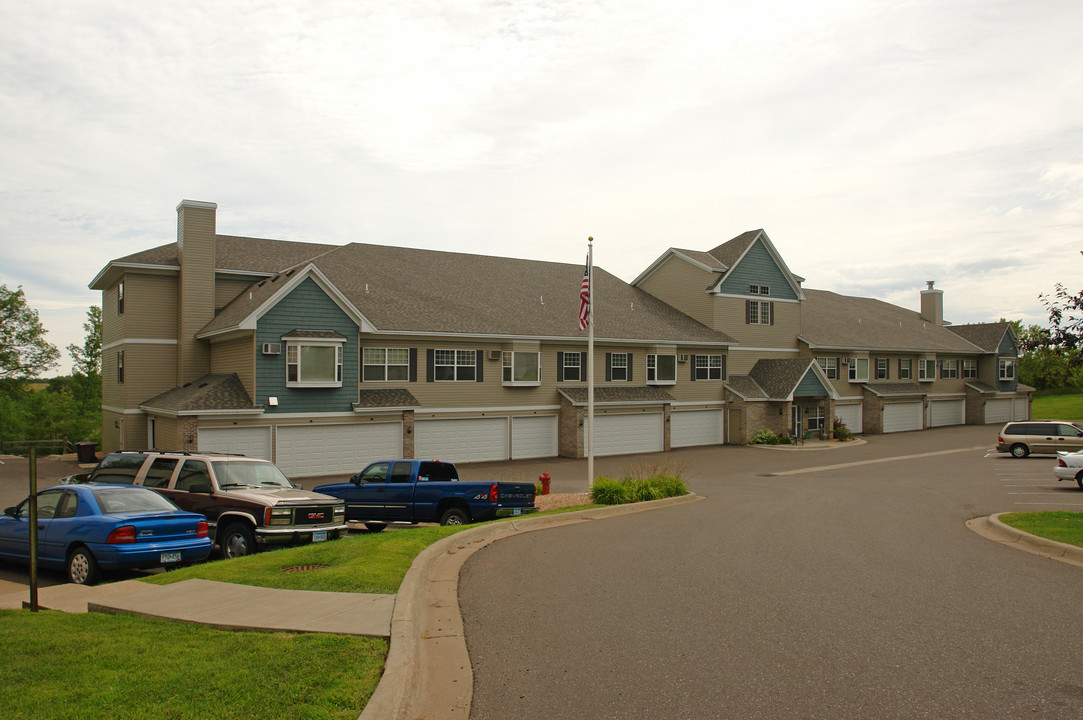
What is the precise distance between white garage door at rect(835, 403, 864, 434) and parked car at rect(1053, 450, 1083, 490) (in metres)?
25.4

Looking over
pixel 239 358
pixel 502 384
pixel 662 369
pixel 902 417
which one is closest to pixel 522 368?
pixel 502 384

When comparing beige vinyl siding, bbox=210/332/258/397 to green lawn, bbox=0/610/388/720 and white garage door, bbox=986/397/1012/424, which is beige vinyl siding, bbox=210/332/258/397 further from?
white garage door, bbox=986/397/1012/424

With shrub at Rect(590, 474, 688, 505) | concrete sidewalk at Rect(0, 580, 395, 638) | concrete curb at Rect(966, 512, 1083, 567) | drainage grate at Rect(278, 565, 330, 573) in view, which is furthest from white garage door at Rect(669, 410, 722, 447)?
concrete sidewalk at Rect(0, 580, 395, 638)

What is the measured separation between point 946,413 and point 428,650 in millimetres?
58236

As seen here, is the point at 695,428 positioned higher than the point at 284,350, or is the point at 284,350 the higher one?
the point at 284,350

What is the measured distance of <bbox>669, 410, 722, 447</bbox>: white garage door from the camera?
39875 mm

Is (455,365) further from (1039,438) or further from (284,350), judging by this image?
(1039,438)

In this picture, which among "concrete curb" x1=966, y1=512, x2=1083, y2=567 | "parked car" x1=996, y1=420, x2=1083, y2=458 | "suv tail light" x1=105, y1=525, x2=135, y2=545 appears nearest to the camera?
"suv tail light" x1=105, y1=525, x2=135, y2=545

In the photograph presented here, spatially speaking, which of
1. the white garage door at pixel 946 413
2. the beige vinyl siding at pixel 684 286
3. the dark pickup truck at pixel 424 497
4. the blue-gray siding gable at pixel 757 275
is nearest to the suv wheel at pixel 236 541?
the dark pickup truck at pixel 424 497

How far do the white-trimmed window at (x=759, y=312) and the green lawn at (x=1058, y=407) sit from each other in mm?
35427

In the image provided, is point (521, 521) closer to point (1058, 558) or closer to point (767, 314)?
point (1058, 558)

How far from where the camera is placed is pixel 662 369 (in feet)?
129

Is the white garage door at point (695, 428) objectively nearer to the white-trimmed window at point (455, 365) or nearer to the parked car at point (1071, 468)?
the white-trimmed window at point (455, 365)

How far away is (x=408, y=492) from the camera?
17250 millimetres
